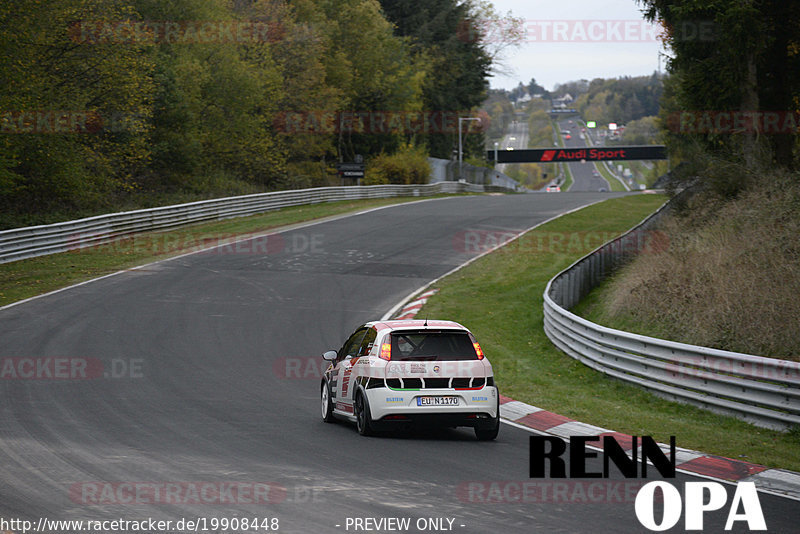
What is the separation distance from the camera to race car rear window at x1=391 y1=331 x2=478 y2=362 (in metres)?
10.8

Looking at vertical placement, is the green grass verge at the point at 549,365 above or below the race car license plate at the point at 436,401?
below

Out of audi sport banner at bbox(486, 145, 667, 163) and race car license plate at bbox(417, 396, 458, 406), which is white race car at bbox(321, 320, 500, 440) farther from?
audi sport banner at bbox(486, 145, 667, 163)

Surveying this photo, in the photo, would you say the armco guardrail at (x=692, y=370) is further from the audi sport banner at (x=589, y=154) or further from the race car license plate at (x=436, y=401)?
the audi sport banner at (x=589, y=154)

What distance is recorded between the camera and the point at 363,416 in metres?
10.8

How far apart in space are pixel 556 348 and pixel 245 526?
1248cm

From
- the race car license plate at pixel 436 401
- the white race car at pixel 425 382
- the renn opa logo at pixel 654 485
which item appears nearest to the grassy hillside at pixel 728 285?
the renn opa logo at pixel 654 485

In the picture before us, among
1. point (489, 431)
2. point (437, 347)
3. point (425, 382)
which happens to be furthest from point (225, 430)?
point (489, 431)

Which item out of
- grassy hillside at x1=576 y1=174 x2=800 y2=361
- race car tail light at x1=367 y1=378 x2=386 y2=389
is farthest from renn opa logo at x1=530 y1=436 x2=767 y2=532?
grassy hillside at x1=576 y1=174 x2=800 y2=361

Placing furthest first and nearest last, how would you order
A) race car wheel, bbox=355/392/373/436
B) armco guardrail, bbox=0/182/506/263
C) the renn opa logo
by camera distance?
armco guardrail, bbox=0/182/506/263
race car wheel, bbox=355/392/373/436
the renn opa logo

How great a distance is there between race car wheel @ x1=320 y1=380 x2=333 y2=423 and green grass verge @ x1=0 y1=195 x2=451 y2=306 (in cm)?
1255

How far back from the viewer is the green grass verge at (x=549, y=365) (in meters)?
10.9

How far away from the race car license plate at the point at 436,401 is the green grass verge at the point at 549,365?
7.78 ft

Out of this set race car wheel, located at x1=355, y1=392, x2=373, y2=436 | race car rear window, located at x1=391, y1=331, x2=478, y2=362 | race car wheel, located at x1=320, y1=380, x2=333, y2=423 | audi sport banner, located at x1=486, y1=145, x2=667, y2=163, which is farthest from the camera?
audi sport banner, located at x1=486, y1=145, x2=667, y2=163

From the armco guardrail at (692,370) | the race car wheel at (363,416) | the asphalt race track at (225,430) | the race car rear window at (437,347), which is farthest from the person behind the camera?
the armco guardrail at (692,370)
